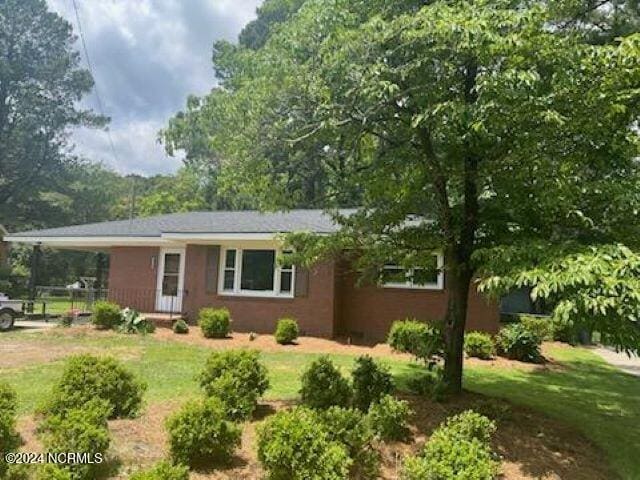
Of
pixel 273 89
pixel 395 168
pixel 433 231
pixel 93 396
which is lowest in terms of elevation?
pixel 93 396

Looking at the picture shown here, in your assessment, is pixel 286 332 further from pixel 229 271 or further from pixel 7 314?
pixel 7 314

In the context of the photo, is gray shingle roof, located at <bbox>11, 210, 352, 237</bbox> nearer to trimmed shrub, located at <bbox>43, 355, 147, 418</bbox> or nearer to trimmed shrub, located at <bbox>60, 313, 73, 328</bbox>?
trimmed shrub, located at <bbox>60, 313, 73, 328</bbox>

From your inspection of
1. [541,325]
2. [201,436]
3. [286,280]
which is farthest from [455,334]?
[541,325]

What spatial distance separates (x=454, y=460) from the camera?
4723 millimetres

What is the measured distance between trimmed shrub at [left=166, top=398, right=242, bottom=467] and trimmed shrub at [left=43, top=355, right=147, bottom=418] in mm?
1009

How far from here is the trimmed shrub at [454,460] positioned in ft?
15.2

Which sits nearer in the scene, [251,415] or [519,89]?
[519,89]

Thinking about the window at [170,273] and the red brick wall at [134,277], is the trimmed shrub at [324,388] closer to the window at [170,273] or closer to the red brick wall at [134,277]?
the window at [170,273]

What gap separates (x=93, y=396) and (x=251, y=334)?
9065 mm

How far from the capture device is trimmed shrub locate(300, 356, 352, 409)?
633 cm

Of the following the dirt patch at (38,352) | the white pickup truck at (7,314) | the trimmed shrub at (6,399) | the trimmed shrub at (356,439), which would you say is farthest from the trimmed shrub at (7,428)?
the white pickup truck at (7,314)

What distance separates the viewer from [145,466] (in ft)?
16.3

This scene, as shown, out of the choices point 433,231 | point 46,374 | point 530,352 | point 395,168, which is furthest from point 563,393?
point 46,374

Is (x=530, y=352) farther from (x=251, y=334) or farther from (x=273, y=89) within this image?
(x=273, y=89)
